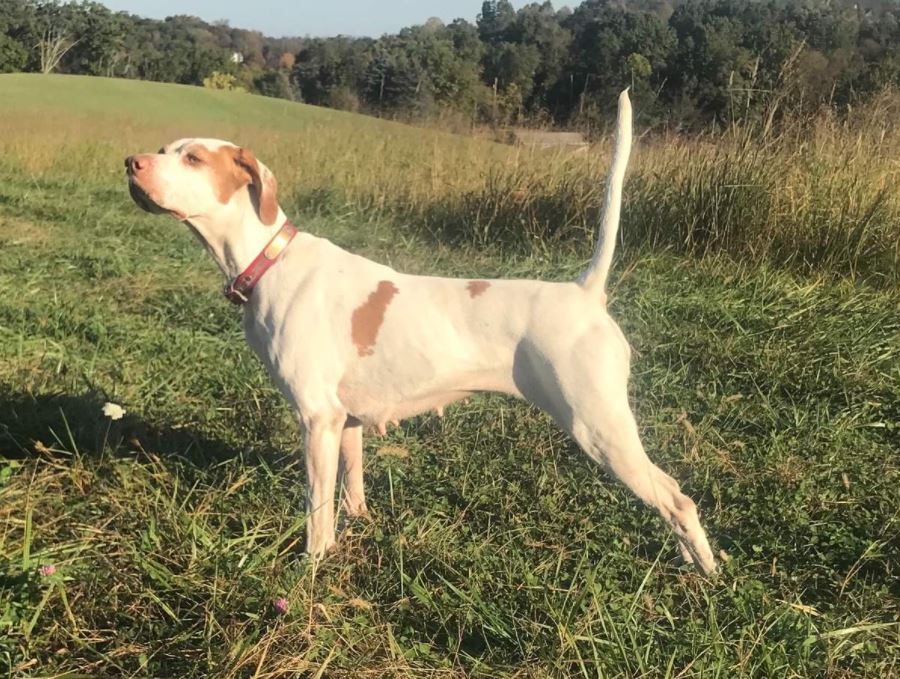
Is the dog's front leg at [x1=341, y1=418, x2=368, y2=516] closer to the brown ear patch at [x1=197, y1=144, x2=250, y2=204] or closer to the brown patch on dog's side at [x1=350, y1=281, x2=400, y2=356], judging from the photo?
the brown patch on dog's side at [x1=350, y1=281, x2=400, y2=356]

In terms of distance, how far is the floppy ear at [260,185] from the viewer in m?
2.63

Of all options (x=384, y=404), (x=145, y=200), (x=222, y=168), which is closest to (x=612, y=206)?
(x=384, y=404)

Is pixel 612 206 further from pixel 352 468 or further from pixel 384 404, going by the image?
pixel 352 468

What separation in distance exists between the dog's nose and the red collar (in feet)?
1.55

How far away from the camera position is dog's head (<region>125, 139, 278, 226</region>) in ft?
8.21

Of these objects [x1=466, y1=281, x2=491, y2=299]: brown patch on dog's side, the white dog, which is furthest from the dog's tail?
[x1=466, y1=281, x2=491, y2=299]: brown patch on dog's side

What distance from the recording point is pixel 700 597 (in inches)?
98.0

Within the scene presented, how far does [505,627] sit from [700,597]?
0.70 meters

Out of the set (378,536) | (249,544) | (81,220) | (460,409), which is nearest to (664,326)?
(460,409)

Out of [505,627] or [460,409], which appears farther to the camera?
[460,409]

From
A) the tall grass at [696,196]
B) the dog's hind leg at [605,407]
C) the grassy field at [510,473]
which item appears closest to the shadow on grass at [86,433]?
the grassy field at [510,473]

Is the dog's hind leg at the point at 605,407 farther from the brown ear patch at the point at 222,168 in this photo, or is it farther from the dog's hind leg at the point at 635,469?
the brown ear patch at the point at 222,168

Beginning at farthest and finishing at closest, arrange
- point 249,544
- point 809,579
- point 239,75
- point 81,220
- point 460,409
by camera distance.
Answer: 1. point 239,75
2. point 81,220
3. point 460,409
4. point 809,579
5. point 249,544

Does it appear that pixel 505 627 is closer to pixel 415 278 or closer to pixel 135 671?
pixel 135 671
